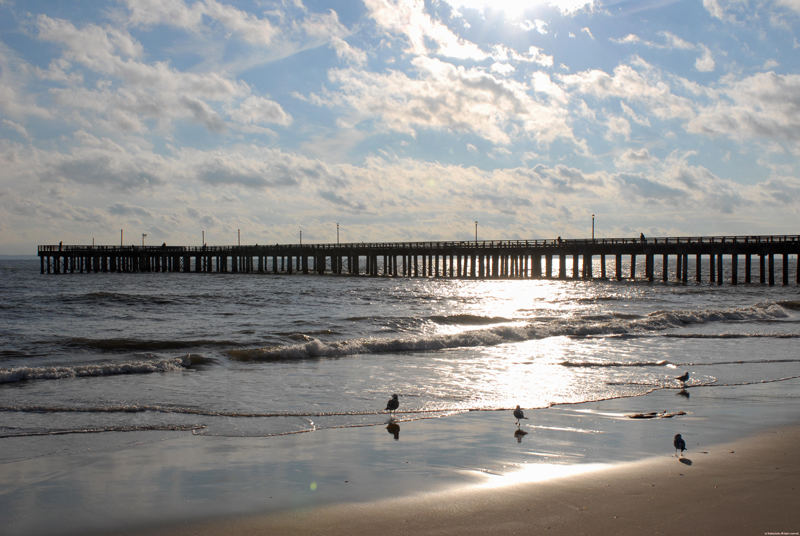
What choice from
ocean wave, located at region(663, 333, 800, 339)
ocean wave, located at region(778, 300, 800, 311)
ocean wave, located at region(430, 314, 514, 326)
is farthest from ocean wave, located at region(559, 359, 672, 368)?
ocean wave, located at region(778, 300, 800, 311)

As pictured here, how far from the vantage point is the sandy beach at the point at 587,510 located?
194 inches

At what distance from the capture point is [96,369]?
13.1 m

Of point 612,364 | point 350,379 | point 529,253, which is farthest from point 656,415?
point 529,253

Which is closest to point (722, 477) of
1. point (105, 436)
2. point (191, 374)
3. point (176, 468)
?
point (176, 468)

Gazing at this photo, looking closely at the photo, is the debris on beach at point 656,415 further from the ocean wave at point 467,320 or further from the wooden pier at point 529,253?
the wooden pier at point 529,253

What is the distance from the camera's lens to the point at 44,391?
11141mm

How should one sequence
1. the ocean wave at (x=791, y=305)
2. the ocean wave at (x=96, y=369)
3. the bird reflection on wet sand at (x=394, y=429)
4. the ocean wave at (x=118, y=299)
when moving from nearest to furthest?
the bird reflection on wet sand at (x=394, y=429)
the ocean wave at (x=96, y=369)
the ocean wave at (x=791, y=305)
the ocean wave at (x=118, y=299)

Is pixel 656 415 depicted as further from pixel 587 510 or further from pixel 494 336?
pixel 494 336

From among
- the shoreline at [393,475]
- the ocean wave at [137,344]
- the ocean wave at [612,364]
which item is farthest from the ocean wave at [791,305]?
the ocean wave at [137,344]

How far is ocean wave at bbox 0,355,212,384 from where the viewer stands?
12297mm

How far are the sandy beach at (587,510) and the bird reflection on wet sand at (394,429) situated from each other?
228 cm

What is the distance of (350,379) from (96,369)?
5.23 m

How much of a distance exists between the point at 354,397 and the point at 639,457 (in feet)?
16.6

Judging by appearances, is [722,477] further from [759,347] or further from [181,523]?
[759,347]
